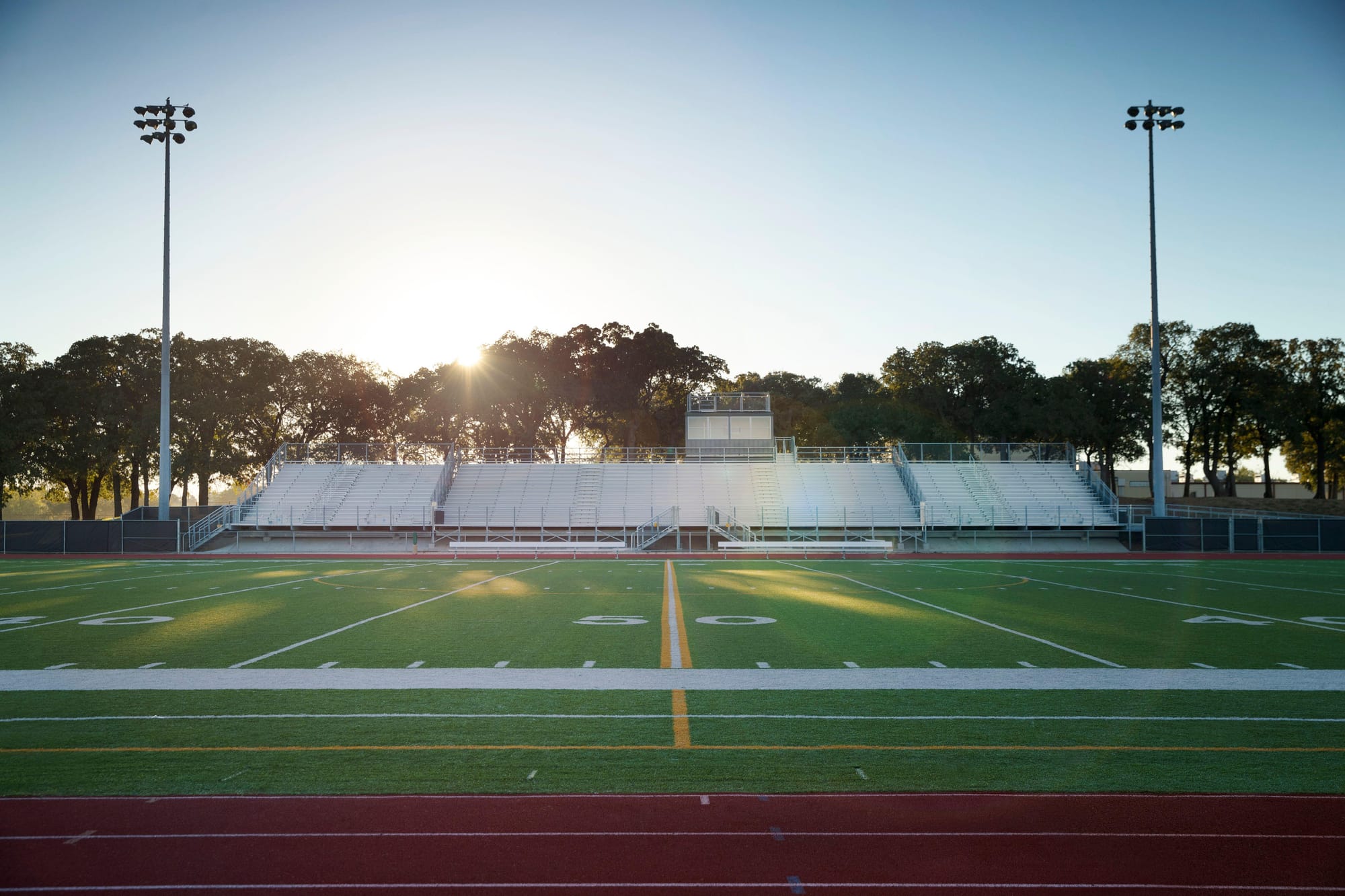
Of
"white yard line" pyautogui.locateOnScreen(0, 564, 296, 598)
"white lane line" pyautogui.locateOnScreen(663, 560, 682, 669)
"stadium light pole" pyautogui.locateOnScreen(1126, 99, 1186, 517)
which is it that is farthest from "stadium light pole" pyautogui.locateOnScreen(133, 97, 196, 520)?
"stadium light pole" pyautogui.locateOnScreen(1126, 99, 1186, 517)

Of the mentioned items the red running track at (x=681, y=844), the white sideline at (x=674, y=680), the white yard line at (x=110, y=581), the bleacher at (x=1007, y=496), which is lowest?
the white yard line at (x=110, y=581)

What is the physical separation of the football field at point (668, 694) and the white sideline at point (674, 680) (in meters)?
0.05

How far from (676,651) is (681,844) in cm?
684

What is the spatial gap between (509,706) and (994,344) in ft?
226

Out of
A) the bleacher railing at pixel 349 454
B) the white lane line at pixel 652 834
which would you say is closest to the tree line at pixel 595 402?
the bleacher railing at pixel 349 454

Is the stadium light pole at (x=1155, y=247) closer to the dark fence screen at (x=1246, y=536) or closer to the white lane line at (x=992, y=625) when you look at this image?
the dark fence screen at (x=1246, y=536)

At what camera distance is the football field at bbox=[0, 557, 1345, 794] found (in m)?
6.71

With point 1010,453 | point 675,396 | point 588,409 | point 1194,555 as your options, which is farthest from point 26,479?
point 1194,555

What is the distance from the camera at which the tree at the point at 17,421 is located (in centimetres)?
4988

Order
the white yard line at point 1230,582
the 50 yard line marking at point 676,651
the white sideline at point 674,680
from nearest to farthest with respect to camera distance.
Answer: the 50 yard line marking at point 676,651 → the white sideline at point 674,680 → the white yard line at point 1230,582

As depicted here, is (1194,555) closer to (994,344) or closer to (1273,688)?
(1273,688)

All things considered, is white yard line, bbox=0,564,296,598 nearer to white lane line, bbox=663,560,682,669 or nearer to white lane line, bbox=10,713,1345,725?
white lane line, bbox=663,560,682,669

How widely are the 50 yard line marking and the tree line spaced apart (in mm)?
46625

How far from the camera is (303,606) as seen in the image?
17.4 meters
